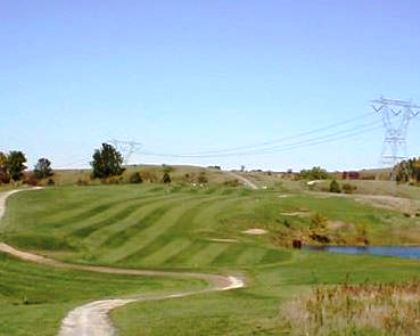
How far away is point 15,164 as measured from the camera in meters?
146

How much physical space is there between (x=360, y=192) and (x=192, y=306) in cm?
10525

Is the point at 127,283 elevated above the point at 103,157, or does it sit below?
below

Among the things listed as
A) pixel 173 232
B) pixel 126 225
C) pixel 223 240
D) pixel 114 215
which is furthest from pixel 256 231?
pixel 126 225

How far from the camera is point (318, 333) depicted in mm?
19297

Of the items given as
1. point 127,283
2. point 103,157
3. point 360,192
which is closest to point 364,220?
point 360,192

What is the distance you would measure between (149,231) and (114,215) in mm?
7870

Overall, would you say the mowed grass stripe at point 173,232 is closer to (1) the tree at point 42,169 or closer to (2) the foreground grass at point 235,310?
(2) the foreground grass at point 235,310

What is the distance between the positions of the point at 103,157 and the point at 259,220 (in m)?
68.3

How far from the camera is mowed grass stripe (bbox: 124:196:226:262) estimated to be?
5722cm

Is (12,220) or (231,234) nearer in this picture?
(12,220)

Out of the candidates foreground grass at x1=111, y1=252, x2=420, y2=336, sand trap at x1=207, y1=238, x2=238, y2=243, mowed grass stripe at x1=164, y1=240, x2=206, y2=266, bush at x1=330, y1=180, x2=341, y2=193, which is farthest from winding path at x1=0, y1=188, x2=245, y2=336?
bush at x1=330, y1=180, x2=341, y2=193

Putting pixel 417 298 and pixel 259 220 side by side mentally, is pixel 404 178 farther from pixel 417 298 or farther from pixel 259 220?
pixel 417 298

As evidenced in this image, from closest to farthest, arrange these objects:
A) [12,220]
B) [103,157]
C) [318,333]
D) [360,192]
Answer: [318,333] < [12,220] < [360,192] < [103,157]

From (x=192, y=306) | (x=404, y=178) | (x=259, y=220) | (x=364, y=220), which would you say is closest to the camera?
(x=192, y=306)
